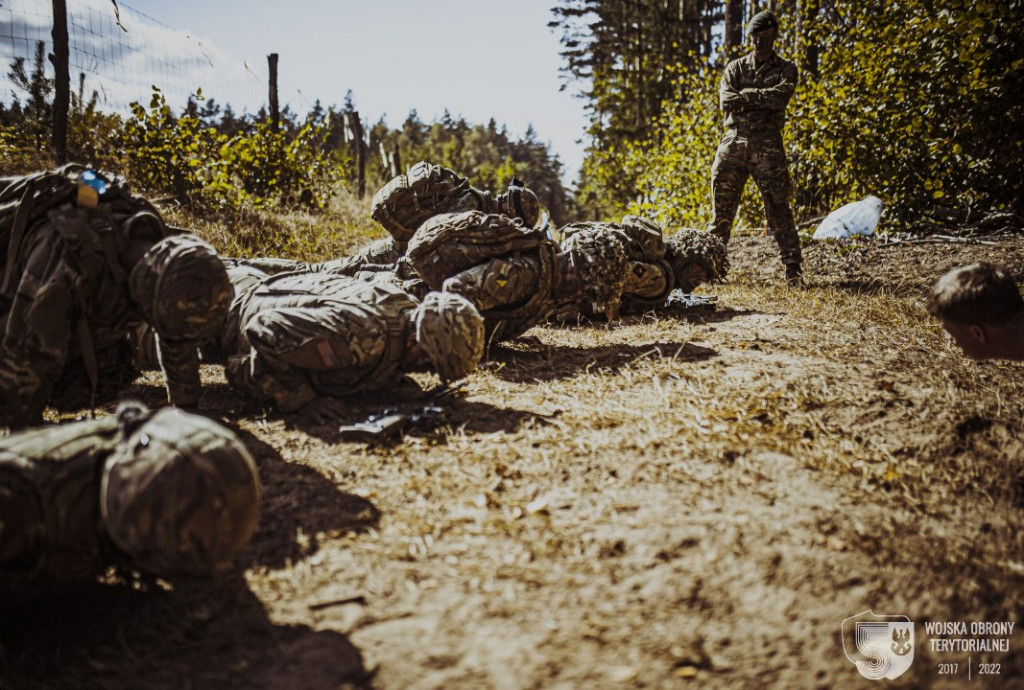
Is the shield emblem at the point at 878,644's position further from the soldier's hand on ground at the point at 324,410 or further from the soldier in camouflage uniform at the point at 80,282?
the soldier in camouflage uniform at the point at 80,282

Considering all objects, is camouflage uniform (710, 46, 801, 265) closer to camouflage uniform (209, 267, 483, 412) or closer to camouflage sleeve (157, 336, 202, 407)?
camouflage uniform (209, 267, 483, 412)

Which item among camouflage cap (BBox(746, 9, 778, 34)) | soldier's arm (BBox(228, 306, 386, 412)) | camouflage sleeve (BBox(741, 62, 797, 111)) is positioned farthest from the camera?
camouflage sleeve (BBox(741, 62, 797, 111))

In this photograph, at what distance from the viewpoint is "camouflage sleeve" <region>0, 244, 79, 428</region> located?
2.60 m

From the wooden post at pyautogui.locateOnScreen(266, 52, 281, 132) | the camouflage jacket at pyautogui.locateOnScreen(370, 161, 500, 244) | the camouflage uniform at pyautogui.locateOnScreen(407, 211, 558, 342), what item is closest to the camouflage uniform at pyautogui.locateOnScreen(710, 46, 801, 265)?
the camouflage jacket at pyautogui.locateOnScreen(370, 161, 500, 244)

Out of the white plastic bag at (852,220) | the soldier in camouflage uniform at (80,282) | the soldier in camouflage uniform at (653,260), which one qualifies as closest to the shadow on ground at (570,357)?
the soldier in camouflage uniform at (653,260)

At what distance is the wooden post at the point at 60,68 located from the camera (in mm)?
7352

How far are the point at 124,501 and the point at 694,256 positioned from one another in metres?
5.83

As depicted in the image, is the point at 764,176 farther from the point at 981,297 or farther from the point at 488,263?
the point at 981,297

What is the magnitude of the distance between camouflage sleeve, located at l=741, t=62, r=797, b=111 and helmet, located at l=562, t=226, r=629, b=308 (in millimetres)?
3588

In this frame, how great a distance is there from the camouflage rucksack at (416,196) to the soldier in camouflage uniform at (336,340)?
5.47ft

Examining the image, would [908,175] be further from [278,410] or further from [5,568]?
[5,568]

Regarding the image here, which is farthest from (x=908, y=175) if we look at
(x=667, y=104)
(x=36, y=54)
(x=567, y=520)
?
(x=36, y=54)

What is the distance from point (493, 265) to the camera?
429cm

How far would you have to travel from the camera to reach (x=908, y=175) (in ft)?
28.2
